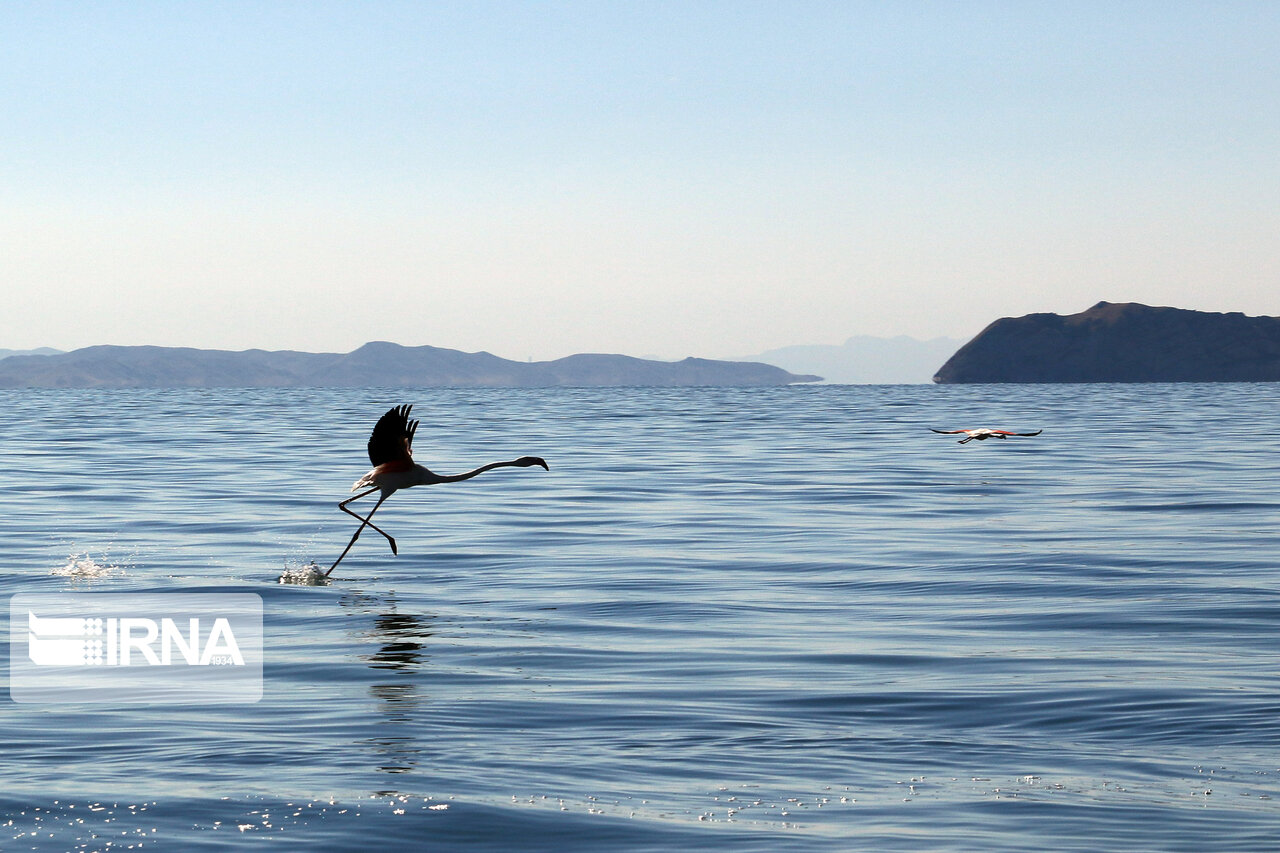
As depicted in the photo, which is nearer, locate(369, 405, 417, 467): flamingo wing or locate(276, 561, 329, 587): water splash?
locate(369, 405, 417, 467): flamingo wing

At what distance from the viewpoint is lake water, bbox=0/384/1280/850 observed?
8.93 meters

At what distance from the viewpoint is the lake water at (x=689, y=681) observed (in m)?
8.93

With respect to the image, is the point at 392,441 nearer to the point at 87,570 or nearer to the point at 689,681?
the point at 87,570

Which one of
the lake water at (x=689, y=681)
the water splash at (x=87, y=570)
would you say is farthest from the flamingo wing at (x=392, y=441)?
the water splash at (x=87, y=570)

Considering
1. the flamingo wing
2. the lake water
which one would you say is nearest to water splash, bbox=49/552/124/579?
the lake water

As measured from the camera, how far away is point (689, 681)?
12914mm

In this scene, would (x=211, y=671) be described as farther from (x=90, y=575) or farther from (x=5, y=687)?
(x=90, y=575)

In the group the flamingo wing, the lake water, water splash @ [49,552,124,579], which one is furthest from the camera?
water splash @ [49,552,124,579]

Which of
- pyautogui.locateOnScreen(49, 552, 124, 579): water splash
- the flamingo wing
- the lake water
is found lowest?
the lake water

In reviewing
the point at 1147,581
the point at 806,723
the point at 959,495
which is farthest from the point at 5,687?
the point at 959,495

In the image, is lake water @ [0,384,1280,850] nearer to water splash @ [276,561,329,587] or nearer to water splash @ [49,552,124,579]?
water splash @ [49,552,124,579]

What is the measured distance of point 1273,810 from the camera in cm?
898

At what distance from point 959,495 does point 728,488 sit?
5420 mm

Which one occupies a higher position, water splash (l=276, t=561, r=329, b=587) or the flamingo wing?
the flamingo wing
